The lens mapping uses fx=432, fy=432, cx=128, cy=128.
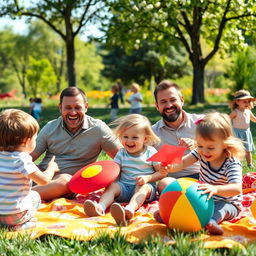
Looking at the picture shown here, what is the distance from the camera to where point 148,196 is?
4148 millimetres

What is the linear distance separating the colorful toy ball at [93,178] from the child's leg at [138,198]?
281 mm

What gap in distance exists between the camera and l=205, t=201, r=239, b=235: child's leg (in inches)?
125

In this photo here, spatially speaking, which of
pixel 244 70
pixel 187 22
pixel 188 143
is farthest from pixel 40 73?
pixel 188 143

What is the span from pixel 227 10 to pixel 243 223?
13883 mm

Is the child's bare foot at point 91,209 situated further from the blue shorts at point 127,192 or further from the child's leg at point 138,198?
the blue shorts at point 127,192

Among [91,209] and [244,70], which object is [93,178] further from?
[244,70]

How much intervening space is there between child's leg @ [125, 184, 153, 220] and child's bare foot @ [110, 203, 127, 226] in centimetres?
10

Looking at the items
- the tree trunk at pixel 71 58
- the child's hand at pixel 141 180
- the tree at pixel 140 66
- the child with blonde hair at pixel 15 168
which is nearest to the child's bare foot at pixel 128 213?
the child's hand at pixel 141 180

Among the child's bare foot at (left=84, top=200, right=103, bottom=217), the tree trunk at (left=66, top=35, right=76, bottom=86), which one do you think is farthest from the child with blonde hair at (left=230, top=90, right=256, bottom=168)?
the tree trunk at (left=66, top=35, right=76, bottom=86)

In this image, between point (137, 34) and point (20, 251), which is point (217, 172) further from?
point (137, 34)

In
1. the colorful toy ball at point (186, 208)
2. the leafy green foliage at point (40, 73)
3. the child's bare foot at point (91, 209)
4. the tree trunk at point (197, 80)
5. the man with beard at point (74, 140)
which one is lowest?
the child's bare foot at point (91, 209)

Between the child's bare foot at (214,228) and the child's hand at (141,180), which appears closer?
the child's bare foot at (214,228)

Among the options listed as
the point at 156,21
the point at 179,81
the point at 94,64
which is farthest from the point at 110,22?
the point at 94,64

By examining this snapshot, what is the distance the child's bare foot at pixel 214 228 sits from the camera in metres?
3.16
